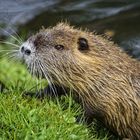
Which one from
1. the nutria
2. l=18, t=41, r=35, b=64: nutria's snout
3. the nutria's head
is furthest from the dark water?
l=18, t=41, r=35, b=64: nutria's snout

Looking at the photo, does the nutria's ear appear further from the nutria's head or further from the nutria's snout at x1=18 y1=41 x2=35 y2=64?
the nutria's snout at x1=18 y1=41 x2=35 y2=64

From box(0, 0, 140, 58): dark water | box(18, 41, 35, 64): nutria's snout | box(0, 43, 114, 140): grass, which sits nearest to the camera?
box(0, 43, 114, 140): grass

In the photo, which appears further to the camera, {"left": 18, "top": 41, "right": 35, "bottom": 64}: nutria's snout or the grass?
{"left": 18, "top": 41, "right": 35, "bottom": 64}: nutria's snout

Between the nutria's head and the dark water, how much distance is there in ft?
11.8

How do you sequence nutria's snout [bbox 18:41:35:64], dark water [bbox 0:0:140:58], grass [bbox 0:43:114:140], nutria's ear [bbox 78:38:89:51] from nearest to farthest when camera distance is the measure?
1. grass [bbox 0:43:114:140]
2. nutria's snout [bbox 18:41:35:64]
3. nutria's ear [bbox 78:38:89:51]
4. dark water [bbox 0:0:140:58]

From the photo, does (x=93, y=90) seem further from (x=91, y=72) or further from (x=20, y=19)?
(x=20, y=19)

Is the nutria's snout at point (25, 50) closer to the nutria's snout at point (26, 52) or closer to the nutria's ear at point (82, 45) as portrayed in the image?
the nutria's snout at point (26, 52)

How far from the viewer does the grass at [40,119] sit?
16.5 feet

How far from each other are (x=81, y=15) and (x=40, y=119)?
5101 mm

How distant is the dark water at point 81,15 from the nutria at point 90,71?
3481 mm

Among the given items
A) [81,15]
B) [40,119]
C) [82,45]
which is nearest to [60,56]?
[82,45]

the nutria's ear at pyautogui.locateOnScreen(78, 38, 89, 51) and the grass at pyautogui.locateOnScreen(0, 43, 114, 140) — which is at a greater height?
the nutria's ear at pyautogui.locateOnScreen(78, 38, 89, 51)

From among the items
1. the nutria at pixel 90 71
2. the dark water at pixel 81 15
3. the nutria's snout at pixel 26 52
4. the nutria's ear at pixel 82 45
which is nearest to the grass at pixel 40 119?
the nutria at pixel 90 71

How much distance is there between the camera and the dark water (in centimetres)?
963
